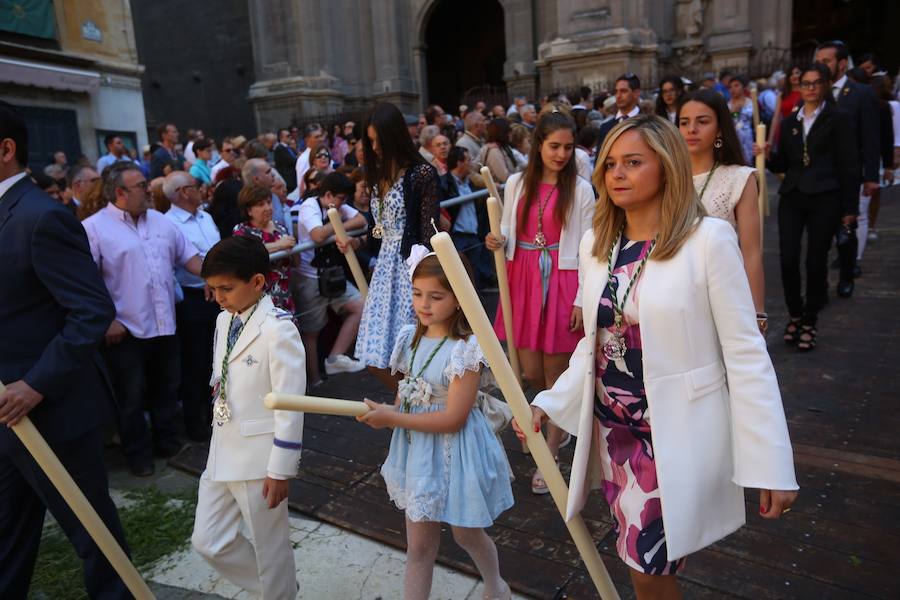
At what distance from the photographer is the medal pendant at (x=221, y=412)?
9.00ft

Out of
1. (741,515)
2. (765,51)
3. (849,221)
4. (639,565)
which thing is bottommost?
(639,565)

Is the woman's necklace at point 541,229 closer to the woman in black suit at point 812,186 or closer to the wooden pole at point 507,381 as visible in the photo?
the wooden pole at point 507,381

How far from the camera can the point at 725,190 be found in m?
3.54

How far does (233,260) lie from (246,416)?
610 millimetres

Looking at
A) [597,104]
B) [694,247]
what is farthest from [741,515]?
[597,104]

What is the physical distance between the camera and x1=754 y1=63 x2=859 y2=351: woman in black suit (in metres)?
5.21

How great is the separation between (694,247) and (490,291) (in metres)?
5.95

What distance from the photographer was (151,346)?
479 centimetres

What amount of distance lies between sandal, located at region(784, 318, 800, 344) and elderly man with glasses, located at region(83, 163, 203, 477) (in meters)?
4.64

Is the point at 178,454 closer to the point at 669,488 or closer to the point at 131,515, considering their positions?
the point at 131,515

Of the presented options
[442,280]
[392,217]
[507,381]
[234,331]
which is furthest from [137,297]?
[507,381]

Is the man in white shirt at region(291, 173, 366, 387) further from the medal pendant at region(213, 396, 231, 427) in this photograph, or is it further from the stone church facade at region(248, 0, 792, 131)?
the stone church facade at region(248, 0, 792, 131)

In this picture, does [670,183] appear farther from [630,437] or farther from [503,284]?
[503,284]

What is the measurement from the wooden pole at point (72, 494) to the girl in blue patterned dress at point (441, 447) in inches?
39.8
